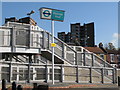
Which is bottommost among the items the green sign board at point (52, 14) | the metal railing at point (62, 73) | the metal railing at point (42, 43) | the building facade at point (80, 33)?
the metal railing at point (62, 73)

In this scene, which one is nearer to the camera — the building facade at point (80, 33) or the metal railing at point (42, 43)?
the metal railing at point (42, 43)

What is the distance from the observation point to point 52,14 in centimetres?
1552

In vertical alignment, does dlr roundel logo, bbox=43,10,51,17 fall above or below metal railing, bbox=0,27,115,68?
above

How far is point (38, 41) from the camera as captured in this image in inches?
644

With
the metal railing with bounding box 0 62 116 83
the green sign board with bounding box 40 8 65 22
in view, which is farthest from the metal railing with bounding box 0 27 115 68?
the green sign board with bounding box 40 8 65 22

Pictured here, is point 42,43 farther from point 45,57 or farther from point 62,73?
point 62,73

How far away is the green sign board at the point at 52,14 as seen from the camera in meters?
15.3

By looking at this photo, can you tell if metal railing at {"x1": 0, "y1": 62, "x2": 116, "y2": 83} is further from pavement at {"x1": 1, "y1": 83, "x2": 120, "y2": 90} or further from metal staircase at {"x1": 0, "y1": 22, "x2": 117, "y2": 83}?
pavement at {"x1": 1, "y1": 83, "x2": 120, "y2": 90}

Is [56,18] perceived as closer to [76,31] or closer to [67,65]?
[67,65]

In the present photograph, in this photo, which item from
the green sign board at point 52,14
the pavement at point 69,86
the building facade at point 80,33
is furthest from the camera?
the building facade at point 80,33

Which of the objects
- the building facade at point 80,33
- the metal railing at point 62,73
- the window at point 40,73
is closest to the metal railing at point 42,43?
the metal railing at point 62,73

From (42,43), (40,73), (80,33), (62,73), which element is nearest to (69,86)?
(62,73)

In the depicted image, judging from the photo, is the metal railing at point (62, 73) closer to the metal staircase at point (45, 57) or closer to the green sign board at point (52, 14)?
the metal staircase at point (45, 57)

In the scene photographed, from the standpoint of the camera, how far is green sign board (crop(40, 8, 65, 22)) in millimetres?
15336
